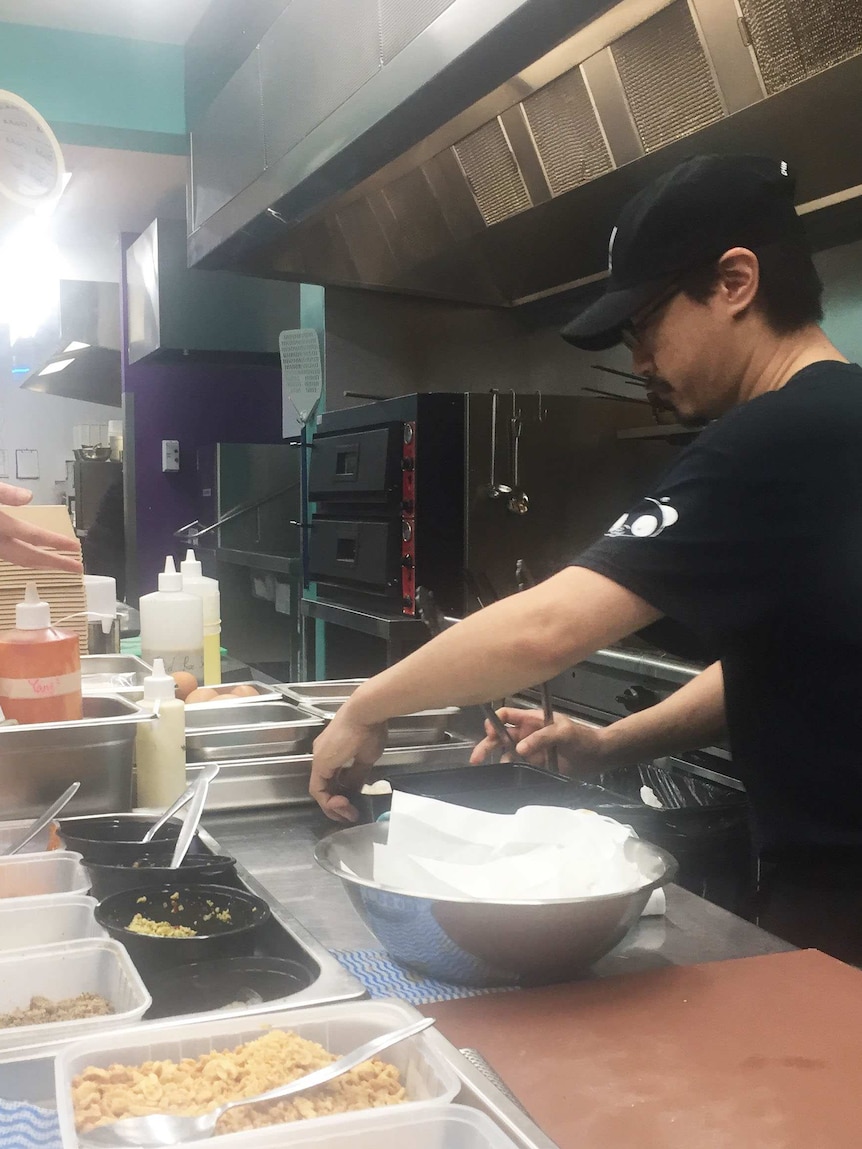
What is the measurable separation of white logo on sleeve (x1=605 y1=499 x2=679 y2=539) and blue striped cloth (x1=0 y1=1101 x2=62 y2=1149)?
33.0 inches

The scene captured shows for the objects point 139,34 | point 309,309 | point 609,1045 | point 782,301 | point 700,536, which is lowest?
point 609,1045

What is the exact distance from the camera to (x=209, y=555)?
530 cm

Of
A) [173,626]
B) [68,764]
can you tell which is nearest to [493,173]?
[173,626]

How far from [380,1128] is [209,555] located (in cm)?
490

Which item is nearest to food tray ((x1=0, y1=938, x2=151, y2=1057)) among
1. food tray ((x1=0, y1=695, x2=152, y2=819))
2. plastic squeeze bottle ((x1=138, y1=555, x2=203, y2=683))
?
food tray ((x1=0, y1=695, x2=152, y2=819))

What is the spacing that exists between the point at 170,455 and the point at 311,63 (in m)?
3.60

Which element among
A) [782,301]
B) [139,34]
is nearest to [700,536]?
[782,301]

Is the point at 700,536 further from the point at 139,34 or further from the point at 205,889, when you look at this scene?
the point at 139,34

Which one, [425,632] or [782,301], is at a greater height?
[782,301]

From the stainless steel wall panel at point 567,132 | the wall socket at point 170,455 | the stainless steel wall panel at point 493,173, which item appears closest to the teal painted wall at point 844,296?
the stainless steel wall panel at point 567,132

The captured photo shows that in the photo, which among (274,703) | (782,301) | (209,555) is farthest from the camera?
(209,555)

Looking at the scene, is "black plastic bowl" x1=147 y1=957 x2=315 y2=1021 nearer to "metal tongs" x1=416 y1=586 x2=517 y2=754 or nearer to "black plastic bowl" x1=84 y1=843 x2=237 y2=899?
"black plastic bowl" x1=84 y1=843 x2=237 y2=899

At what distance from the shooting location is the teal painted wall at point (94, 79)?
4109 mm

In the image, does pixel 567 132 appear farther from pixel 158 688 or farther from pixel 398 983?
pixel 398 983
